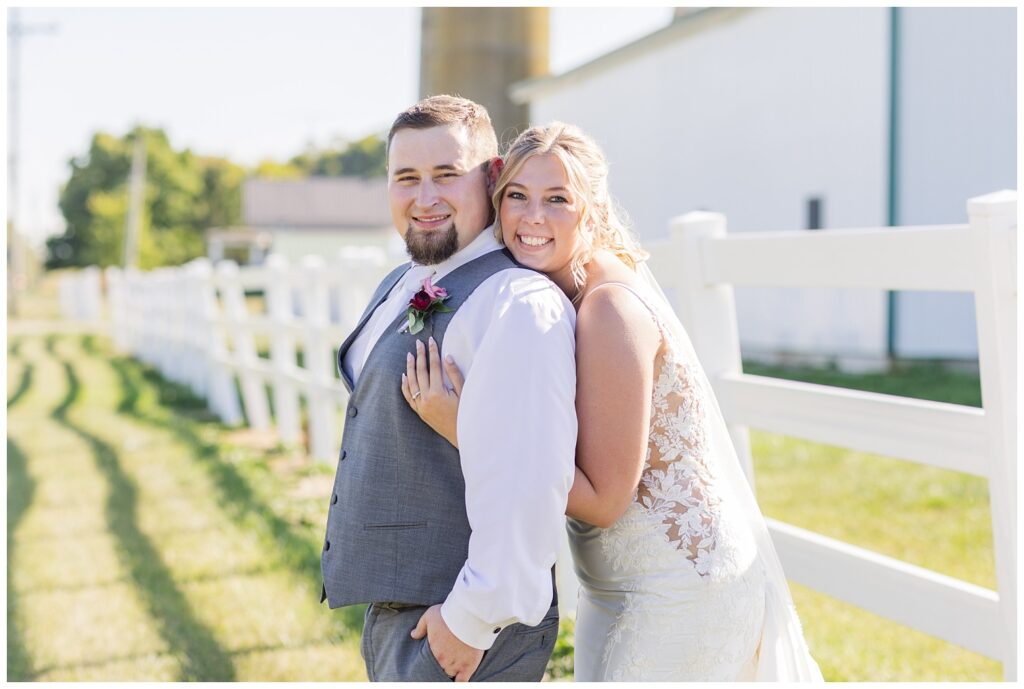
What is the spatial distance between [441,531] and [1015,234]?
152cm

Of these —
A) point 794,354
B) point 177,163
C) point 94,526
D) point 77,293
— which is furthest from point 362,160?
point 94,526

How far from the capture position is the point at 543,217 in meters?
2.39

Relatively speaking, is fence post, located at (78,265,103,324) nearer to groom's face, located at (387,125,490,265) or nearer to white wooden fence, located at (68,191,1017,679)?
white wooden fence, located at (68,191,1017,679)

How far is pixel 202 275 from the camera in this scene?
13.0 meters

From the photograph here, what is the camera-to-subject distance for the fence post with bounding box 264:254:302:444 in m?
9.60

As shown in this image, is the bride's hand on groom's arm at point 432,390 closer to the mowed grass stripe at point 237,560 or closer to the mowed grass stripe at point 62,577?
the mowed grass stripe at point 237,560

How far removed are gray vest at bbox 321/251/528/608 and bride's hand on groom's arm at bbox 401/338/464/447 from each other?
0.05 m

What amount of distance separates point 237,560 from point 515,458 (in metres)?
4.40

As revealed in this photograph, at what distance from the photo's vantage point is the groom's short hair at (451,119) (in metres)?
2.52

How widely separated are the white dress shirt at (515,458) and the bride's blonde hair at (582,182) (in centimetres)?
23

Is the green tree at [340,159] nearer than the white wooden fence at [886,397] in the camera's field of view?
No

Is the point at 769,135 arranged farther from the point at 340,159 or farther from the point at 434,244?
the point at 340,159

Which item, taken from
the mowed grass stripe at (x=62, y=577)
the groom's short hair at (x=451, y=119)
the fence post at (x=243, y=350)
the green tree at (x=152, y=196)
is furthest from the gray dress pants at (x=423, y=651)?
the green tree at (x=152, y=196)

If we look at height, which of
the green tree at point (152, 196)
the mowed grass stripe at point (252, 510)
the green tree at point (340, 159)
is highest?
the green tree at point (340, 159)
